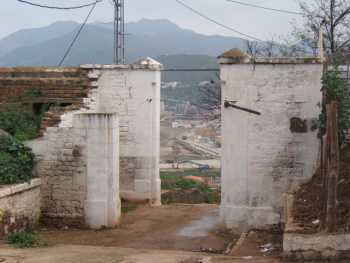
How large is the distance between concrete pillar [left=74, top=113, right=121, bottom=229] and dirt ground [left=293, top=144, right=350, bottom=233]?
14.3 ft

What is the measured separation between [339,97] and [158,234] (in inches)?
198

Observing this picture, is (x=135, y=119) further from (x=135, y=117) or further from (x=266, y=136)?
(x=266, y=136)

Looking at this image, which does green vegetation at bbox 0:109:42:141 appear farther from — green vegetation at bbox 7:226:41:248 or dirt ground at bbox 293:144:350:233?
dirt ground at bbox 293:144:350:233

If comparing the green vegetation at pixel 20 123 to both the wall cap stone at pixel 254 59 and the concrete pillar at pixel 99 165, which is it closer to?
the concrete pillar at pixel 99 165

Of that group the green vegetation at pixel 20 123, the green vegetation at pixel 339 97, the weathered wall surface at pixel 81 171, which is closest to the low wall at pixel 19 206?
the weathered wall surface at pixel 81 171

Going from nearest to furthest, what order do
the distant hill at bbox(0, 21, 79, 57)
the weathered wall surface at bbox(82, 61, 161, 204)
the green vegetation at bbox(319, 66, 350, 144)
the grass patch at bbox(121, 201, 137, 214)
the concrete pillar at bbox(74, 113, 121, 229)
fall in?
the green vegetation at bbox(319, 66, 350, 144) → the concrete pillar at bbox(74, 113, 121, 229) → the grass patch at bbox(121, 201, 137, 214) → the weathered wall surface at bbox(82, 61, 161, 204) → the distant hill at bbox(0, 21, 79, 57)

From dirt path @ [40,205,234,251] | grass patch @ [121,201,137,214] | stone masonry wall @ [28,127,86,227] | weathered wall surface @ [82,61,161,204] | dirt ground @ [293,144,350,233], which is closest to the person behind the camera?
dirt ground @ [293,144,350,233]

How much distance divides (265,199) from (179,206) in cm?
461

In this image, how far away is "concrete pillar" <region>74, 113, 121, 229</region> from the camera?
14289 millimetres

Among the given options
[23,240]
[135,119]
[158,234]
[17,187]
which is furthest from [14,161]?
[135,119]

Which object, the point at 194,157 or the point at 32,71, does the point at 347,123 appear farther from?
the point at 194,157

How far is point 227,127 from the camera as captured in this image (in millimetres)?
13977

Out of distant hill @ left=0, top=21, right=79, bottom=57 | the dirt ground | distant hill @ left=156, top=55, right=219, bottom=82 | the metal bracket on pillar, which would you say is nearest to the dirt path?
the dirt ground

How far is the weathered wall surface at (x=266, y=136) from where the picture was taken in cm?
1364
